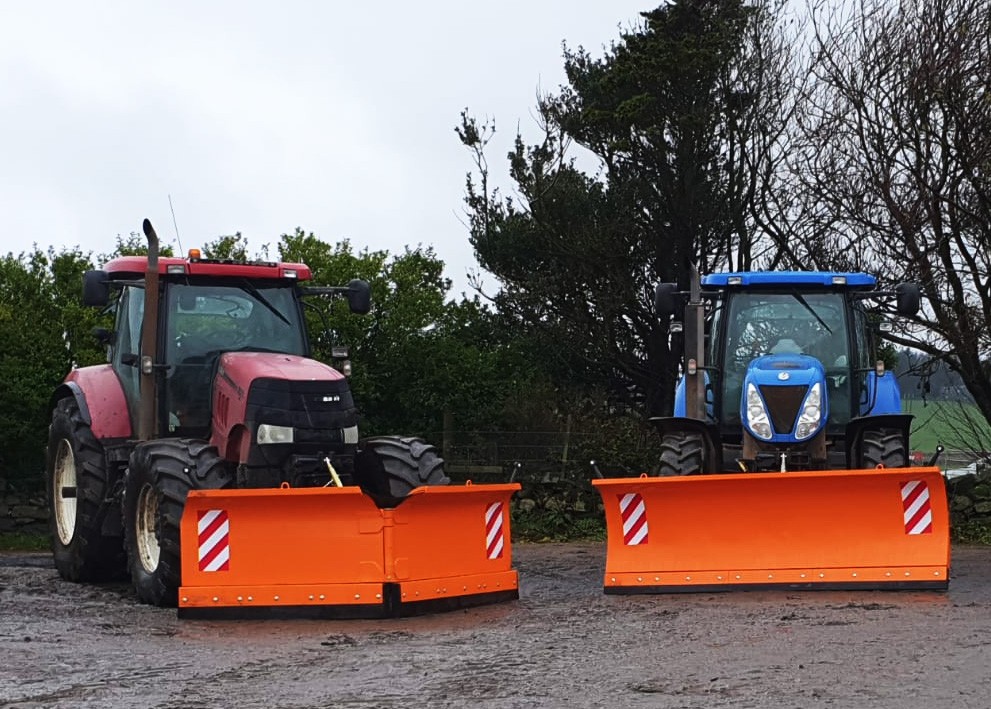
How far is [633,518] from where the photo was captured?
10.1 m

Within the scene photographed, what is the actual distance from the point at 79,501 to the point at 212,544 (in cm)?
242

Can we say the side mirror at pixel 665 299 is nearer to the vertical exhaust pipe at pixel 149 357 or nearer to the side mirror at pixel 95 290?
the vertical exhaust pipe at pixel 149 357

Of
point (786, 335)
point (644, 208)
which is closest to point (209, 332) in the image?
point (786, 335)

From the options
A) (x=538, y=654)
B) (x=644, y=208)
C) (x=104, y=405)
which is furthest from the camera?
(x=644, y=208)

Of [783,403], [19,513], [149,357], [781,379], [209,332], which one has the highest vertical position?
[209,332]

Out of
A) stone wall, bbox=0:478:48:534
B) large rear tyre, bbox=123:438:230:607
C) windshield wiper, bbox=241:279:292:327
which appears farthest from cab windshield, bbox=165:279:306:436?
stone wall, bbox=0:478:48:534

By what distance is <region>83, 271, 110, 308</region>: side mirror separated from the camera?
34.4 ft

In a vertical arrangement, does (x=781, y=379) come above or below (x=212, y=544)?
above

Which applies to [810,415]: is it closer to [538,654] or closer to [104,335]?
[538,654]

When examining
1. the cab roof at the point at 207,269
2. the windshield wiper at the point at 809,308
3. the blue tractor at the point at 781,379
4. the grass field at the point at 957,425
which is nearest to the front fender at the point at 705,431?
the blue tractor at the point at 781,379

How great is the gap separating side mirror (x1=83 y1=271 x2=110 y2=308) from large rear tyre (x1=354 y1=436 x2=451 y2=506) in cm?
212

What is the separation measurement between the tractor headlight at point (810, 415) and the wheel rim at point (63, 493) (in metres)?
5.64

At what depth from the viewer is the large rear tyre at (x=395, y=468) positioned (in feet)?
33.7

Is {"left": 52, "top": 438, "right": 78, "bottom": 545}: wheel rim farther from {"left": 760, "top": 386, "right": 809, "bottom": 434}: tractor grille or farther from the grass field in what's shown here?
the grass field
